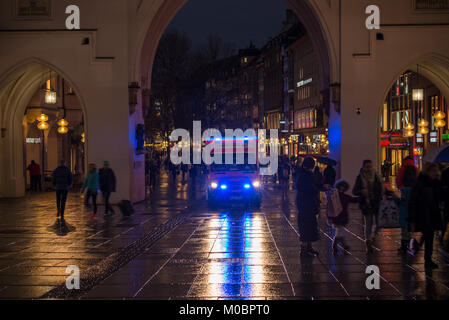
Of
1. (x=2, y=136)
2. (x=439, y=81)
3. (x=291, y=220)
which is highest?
(x=439, y=81)

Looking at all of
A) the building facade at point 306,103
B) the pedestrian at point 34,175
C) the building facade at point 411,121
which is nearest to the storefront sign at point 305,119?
the building facade at point 306,103

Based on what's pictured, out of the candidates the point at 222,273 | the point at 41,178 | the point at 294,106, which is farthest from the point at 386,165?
the point at 294,106

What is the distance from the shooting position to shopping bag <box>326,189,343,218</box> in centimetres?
1192

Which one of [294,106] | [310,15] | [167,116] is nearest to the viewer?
[310,15]

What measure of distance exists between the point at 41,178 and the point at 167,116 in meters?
20.6

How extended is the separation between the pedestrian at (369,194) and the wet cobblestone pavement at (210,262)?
44cm

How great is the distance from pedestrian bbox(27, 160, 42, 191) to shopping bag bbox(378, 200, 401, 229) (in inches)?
923

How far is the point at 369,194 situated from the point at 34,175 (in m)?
23.4

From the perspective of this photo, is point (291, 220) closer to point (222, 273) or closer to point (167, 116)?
point (222, 273)

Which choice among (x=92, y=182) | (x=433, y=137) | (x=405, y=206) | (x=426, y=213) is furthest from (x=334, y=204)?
(x=433, y=137)

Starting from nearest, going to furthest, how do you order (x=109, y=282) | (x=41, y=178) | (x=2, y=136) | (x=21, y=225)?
(x=109, y=282) → (x=21, y=225) → (x=2, y=136) → (x=41, y=178)

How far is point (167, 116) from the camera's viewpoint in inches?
2076
